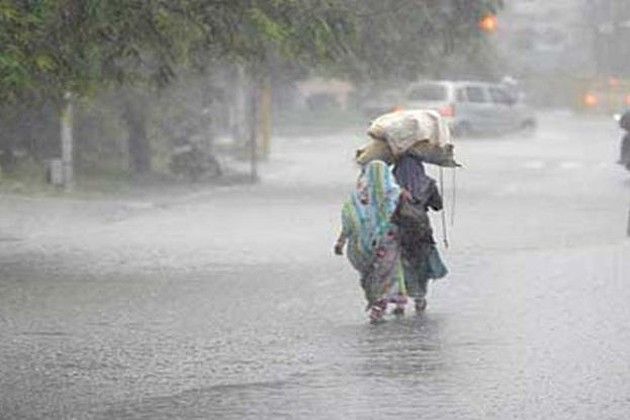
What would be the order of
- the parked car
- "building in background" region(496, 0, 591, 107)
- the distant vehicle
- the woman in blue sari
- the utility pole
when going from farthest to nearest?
"building in background" region(496, 0, 591, 107), the distant vehicle, the parked car, the utility pole, the woman in blue sari

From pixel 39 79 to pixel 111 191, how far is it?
1306 cm

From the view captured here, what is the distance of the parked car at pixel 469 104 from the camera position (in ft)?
171

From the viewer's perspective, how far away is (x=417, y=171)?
13.8 m

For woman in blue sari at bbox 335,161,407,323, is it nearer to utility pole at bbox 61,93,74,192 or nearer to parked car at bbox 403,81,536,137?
utility pole at bbox 61,93,74,192

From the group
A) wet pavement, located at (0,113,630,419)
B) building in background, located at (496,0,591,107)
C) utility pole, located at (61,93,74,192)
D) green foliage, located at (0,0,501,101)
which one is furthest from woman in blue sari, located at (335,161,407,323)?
building in background, located at (496,0,591,107)

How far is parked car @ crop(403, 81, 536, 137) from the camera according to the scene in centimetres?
5200

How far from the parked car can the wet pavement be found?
2483 centimetres

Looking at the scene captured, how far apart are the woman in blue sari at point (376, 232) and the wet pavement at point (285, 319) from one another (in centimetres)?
26

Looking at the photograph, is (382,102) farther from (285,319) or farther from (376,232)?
(376,232)

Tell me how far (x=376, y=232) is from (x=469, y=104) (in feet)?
131

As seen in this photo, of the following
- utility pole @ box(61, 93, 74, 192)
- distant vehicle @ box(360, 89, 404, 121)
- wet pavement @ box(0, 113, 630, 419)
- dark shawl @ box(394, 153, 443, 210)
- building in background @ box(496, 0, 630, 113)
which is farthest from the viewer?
building in background @ box(496, 0, 630, 113)

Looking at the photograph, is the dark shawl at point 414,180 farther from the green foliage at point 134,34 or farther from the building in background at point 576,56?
the building in background at point 576,56

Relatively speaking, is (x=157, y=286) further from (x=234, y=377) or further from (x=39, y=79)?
(x=234, y=377)

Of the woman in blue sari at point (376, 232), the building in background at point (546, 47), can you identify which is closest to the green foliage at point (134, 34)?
the woman in blue sari at point (376, 232)
